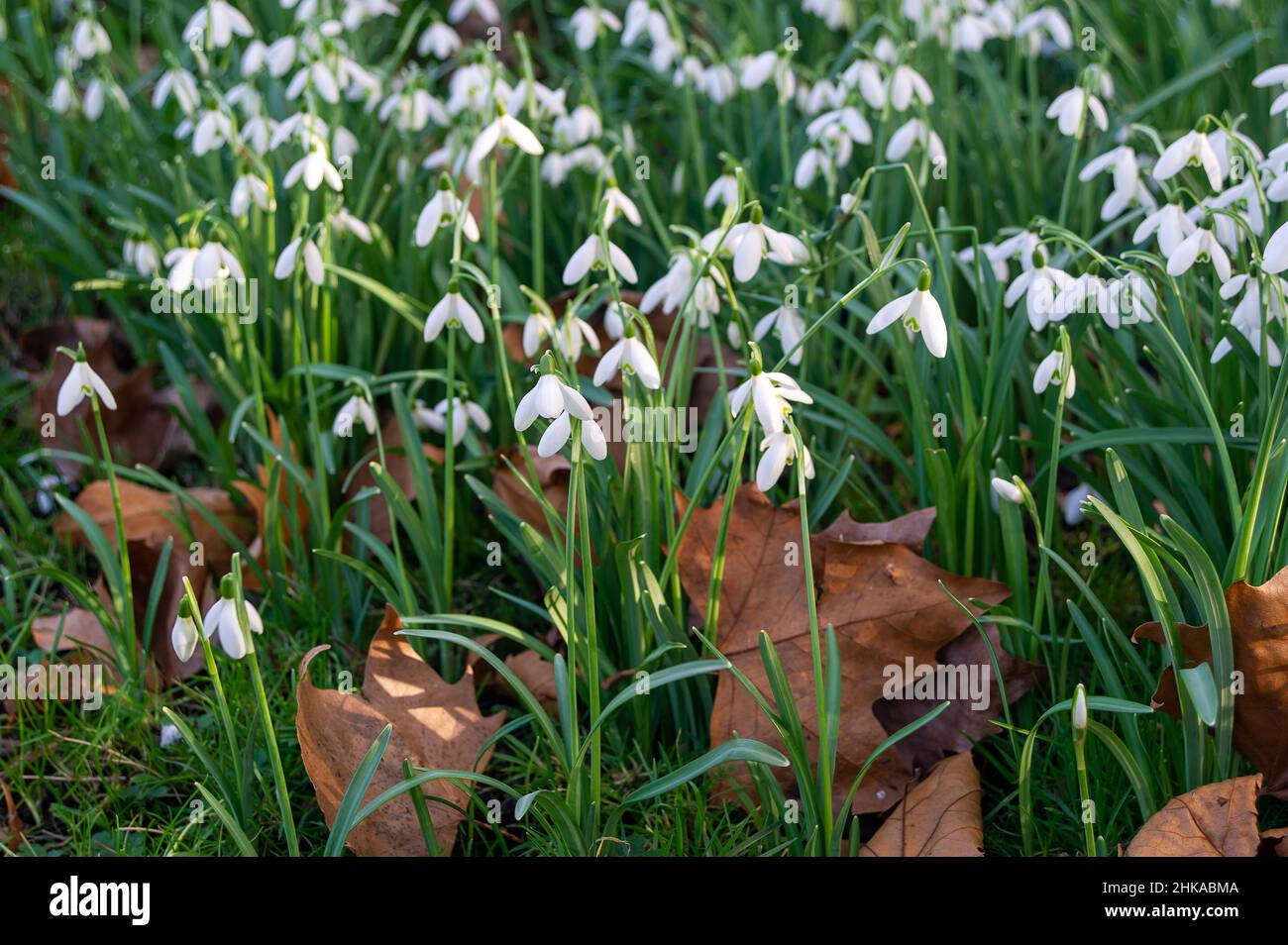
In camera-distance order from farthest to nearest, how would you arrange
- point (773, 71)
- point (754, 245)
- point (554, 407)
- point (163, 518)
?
point (773, 71)
point (163, 518)
point (754, 245)
point (554, 407)

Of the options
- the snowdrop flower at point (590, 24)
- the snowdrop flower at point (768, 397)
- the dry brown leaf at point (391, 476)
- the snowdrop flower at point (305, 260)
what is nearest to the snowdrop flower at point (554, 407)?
the snowdrop flower at point (768, 397)

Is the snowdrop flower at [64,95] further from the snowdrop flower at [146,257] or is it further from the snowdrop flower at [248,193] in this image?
the snowdrop flower at [248,193]

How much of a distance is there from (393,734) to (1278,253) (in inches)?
50.3

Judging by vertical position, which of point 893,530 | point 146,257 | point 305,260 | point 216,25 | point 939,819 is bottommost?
point 939,819

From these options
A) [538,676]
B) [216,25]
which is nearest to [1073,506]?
[538,676]

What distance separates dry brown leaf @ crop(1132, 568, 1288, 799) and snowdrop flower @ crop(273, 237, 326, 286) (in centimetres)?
132

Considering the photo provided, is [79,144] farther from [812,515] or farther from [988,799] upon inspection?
[988,799]

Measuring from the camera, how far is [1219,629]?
5.41 feet

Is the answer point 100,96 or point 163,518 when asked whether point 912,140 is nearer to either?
point 163,518

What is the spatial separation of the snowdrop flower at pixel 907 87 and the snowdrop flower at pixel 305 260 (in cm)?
112

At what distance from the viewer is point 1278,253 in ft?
5.24

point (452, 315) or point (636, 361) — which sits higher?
point (452, 315)
